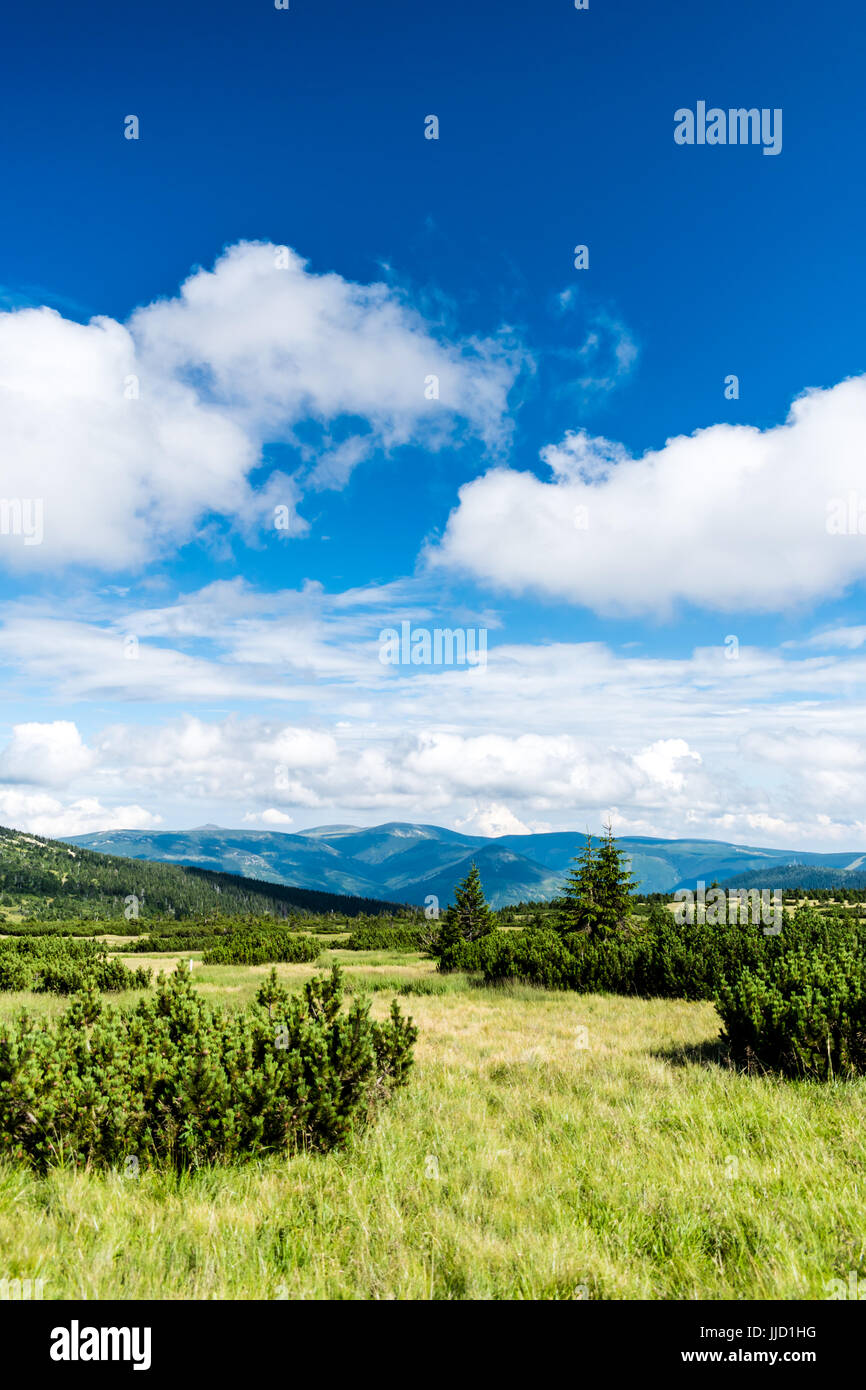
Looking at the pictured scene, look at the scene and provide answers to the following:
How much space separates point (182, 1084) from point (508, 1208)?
10.4 feet

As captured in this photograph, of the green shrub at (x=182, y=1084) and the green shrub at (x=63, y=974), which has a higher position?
the green shrub at (x=182, y=1084)

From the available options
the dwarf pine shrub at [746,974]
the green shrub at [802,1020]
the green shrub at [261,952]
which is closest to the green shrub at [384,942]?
the green shrub at [261,952]

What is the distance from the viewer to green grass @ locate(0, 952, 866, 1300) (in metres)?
3.87

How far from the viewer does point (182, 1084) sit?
5.86m

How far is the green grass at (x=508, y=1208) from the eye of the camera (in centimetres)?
387

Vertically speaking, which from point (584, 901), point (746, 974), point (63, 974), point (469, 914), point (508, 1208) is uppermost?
point (746, 974)

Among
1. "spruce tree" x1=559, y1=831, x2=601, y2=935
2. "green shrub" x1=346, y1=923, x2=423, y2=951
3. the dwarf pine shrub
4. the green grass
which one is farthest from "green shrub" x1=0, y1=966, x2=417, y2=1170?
"green shrub" x1=346, y1=923, x2=423, y2=951

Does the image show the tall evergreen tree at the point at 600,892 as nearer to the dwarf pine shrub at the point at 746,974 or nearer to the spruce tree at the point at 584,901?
the spruce tree at the point at 584,901

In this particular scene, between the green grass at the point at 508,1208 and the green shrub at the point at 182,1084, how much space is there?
338 millimetres

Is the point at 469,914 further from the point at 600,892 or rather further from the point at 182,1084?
the point at 182,1084

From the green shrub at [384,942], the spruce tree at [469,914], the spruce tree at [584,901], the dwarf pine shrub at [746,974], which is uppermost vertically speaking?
the dwarf pine shrub at [746,974]

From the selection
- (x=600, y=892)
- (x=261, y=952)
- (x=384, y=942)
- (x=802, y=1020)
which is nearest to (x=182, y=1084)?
(x=802, y=1020)
